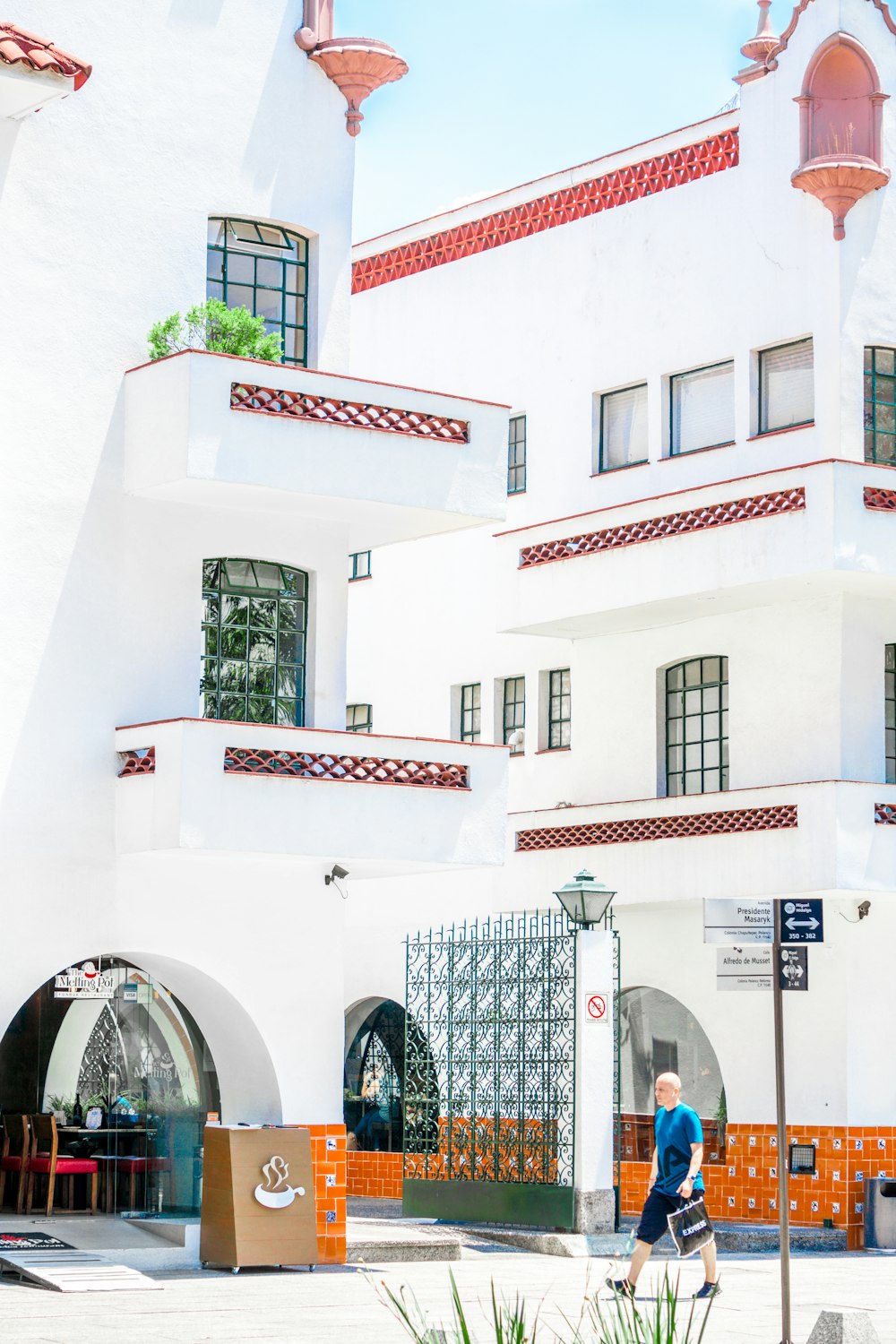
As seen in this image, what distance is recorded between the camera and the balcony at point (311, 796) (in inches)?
746

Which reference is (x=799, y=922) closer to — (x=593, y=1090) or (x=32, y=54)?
(x=593, y=1090)

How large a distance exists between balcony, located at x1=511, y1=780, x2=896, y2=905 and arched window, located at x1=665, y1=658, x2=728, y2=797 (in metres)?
0.89

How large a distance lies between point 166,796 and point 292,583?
313cm

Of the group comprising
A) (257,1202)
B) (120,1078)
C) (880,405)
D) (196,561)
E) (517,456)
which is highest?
(517,456)

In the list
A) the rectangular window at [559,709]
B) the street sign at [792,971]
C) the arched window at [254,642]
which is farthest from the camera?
the rectangular window at [559,709]

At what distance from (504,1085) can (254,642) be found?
5.62 metres

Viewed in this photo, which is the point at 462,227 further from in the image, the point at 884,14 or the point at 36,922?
the point at 36,922

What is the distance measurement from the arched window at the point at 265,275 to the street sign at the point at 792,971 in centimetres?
902

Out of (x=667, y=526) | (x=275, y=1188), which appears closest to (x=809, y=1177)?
(x=667, y=526)

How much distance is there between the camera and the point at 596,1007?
72.5ft

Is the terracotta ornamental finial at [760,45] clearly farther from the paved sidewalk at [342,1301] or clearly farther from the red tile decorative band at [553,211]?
the paved sidewalk at [342,1301]

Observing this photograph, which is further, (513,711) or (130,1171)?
(513,711)

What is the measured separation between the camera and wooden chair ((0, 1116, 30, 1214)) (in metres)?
20.8

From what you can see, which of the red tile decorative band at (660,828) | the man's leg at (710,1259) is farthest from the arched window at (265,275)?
the man's leg at (710,1259)
